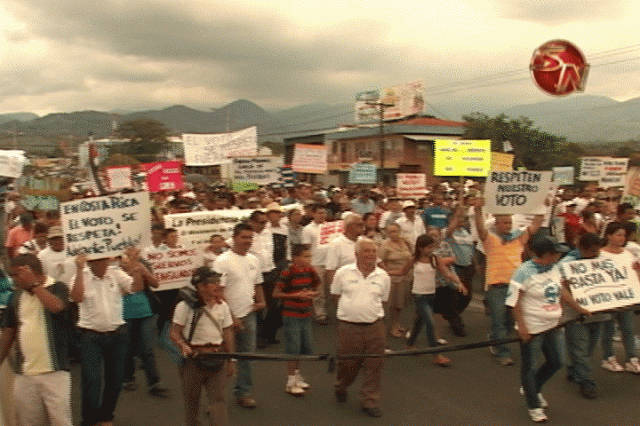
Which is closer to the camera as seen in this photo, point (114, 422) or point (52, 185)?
point (114, 422)

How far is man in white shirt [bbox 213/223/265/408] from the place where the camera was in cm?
639

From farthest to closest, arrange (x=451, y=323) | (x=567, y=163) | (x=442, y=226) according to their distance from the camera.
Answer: (x=567, y=163)
(x=442, y=226)
(x=451, y=323)

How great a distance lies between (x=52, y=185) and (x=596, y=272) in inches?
1282

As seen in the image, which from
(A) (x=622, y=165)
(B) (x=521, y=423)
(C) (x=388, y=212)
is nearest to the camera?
(B) (x=521, y=423)

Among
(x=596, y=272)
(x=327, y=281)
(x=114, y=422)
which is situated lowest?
(x=114, y=422)

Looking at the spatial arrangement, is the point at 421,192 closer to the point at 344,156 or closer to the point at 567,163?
the point at 567,163

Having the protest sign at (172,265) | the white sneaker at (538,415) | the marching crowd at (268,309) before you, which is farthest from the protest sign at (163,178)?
the white sneaker at (538,415)

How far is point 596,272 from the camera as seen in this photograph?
6.76m

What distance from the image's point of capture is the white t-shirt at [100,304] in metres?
5.55

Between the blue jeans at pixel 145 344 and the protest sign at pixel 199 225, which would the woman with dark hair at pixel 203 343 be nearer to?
the blue jeans at pixel 145 344

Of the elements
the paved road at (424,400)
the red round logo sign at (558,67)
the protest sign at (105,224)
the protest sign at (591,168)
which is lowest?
the paved road at (424,400)

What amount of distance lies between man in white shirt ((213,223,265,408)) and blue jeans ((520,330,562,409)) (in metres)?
2.65

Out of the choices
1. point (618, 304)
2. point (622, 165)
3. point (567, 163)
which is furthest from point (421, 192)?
point (567, 163)

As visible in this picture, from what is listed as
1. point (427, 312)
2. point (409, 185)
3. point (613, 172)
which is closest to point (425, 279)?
point (427, 312)
